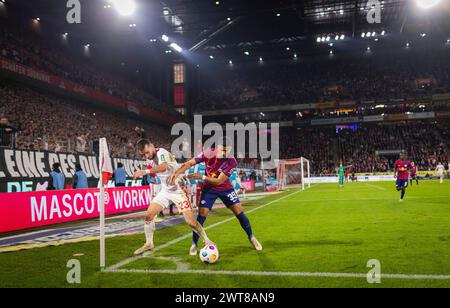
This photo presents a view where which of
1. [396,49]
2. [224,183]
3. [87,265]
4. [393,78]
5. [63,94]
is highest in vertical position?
[396,49]

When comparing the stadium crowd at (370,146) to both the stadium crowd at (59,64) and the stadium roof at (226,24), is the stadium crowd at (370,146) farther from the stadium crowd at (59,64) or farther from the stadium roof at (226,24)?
the stadium crowd at (59,64)

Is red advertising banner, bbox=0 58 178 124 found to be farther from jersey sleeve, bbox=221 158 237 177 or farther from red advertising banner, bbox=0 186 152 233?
jersey sleeve, bbox=221 158 237 177

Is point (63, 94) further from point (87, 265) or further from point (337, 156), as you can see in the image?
point (337, 156)

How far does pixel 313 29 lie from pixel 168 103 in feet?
67.9

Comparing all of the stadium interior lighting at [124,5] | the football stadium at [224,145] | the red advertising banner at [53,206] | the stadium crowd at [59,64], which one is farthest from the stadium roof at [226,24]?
the red advertising banner at [53,206]

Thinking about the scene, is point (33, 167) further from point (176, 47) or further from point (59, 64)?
point (176, 47)

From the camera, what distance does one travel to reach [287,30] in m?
45.1

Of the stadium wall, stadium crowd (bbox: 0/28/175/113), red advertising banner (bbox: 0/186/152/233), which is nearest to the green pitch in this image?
red advertising banner (bbox: 0/186/152/233)

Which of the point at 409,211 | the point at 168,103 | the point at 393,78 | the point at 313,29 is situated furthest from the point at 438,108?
the point at 409,211

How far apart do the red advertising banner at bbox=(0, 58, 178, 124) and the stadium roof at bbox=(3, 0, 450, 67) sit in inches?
236

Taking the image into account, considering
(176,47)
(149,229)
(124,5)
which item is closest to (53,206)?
(149,229)

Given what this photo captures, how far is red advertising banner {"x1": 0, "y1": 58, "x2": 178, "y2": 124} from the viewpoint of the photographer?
82.8 ft

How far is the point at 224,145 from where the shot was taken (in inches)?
279

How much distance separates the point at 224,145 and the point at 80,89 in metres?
28.2
